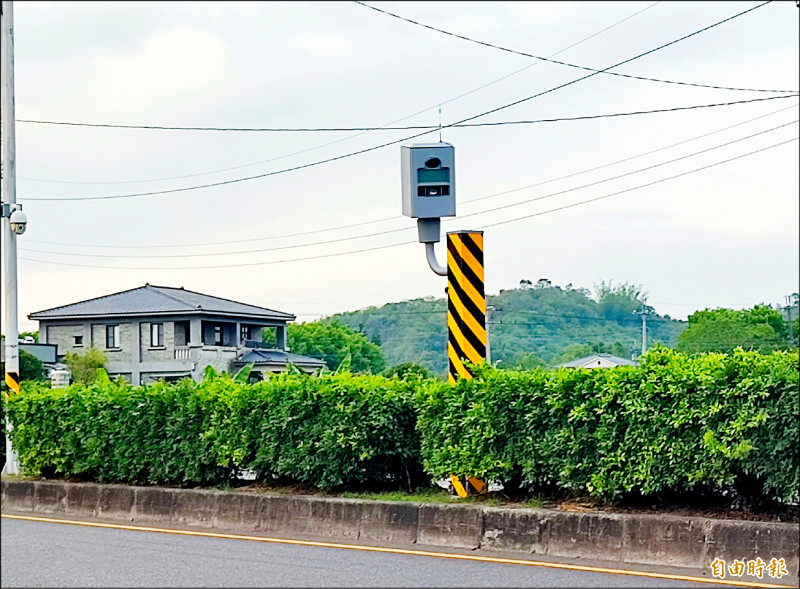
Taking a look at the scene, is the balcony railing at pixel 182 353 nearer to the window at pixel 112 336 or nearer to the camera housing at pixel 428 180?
the window at pixel 112 336

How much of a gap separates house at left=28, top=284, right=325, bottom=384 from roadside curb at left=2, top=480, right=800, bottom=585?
25.7m

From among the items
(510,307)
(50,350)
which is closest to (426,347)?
(510,307)

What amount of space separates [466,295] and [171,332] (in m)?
32.2

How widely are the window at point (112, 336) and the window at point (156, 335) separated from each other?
1.45 meters

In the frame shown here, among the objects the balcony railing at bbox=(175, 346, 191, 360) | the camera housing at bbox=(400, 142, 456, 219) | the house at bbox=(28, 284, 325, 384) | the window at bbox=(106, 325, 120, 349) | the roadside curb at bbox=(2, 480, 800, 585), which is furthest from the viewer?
the window at bbox=(106, 325, 120, 349)

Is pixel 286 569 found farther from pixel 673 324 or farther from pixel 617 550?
pixel 673 324

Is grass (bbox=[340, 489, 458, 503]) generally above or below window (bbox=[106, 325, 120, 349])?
below

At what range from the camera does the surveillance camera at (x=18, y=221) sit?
1605cm

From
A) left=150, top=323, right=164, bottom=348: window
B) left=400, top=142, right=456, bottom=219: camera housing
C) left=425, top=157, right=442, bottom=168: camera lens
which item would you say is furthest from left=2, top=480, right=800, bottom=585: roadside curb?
left=150, top=323, right=164, bottom=348: window

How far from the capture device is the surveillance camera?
52.6ft

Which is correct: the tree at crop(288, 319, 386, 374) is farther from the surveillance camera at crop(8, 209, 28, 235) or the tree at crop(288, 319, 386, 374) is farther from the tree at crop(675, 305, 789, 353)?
the surveillance camera at crop(8, 209, 28, 235)

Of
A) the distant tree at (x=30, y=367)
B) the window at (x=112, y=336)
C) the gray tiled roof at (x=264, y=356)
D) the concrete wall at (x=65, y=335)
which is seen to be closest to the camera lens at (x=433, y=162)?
the distant tree at (x=30, y=367)

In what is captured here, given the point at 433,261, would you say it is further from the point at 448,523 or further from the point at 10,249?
the point at 10,249

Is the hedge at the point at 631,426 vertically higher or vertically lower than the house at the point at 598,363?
lower
